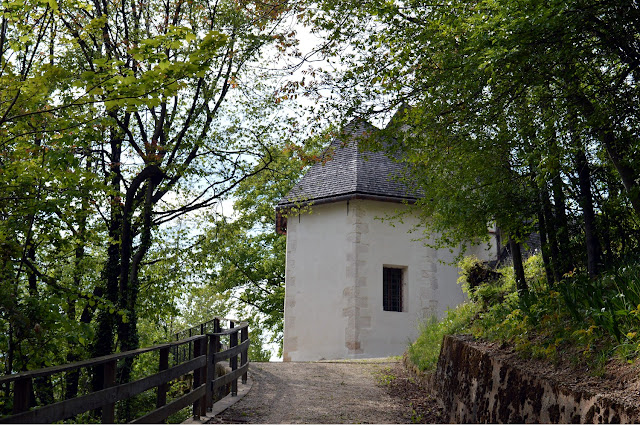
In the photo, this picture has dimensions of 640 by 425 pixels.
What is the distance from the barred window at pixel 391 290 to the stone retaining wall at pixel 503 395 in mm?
9623

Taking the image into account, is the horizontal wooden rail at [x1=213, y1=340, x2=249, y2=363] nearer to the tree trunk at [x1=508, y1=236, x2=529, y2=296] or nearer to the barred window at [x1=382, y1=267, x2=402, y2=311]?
the tree trunk at [x1=508, y1=236, x2=529, y2=296]

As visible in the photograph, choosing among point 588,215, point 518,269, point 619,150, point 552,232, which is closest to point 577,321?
point 619,150

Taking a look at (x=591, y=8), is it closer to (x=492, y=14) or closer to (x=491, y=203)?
(x=492, y=14)

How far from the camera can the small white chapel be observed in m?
18.3

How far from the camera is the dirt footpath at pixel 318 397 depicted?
26.7 feet

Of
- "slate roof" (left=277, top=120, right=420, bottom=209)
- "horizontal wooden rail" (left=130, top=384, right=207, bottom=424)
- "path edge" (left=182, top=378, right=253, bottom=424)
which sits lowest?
"path edge" (left=182, top=378, right=253, bottom=424)

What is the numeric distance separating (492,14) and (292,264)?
14195 mm

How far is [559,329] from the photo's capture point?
6.32m

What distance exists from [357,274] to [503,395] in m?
12.3

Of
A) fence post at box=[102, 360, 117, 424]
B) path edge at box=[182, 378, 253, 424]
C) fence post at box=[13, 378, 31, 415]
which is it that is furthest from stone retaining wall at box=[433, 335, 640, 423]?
fence post at box=[13, 378, 31, 415]

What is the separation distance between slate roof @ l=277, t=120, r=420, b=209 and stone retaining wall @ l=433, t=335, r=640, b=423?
969cm

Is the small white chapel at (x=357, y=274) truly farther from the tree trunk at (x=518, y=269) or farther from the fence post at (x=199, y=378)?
the fence post at (x=199, y=378)

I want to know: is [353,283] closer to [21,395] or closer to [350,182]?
[350,182]

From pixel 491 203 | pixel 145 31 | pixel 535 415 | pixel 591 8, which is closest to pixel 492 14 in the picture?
pixel 591 8
